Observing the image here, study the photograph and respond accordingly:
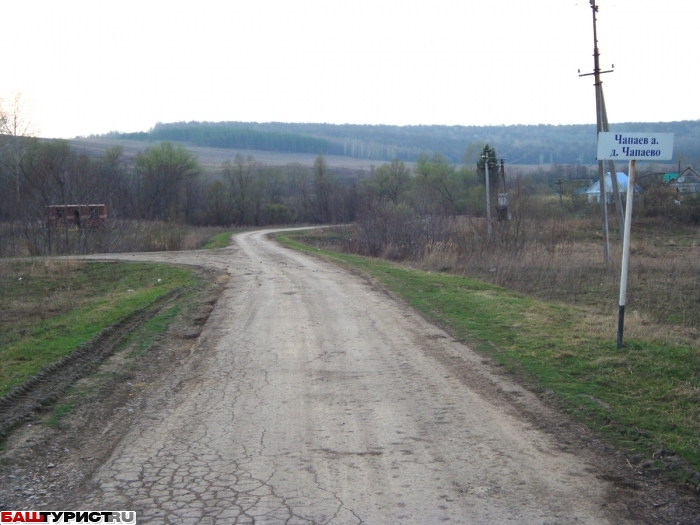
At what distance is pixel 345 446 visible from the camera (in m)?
5.90

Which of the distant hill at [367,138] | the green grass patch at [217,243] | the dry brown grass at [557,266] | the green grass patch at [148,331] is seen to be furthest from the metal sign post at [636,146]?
the distant hill at [367,138]

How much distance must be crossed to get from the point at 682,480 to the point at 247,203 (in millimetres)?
78497

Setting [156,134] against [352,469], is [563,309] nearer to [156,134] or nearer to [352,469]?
[352,469]

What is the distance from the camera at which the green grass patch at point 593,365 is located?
6309mm

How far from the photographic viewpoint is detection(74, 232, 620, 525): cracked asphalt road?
4672 mm

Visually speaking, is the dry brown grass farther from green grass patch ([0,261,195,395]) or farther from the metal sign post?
green grass patch ([0,261,195,395])

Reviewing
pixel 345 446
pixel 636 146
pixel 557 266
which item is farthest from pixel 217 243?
pixel 345 446

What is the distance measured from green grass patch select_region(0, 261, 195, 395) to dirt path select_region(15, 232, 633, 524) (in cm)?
236

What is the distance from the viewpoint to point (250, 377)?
836 cm

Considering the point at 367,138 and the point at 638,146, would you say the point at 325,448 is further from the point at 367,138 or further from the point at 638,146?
the point at 367,138

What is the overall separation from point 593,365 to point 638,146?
10.5ft

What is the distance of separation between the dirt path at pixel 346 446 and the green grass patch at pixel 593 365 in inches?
20.4

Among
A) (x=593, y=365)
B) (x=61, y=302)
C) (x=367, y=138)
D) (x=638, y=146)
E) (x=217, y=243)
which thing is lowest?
(x=217, y=243)

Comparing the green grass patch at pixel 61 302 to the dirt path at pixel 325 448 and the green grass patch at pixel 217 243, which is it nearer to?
the dirt path at pixel 325 448
